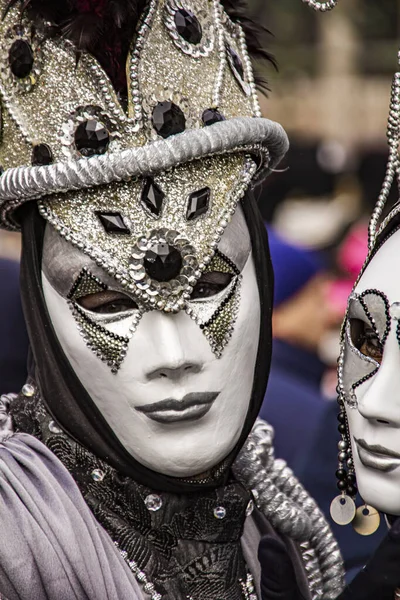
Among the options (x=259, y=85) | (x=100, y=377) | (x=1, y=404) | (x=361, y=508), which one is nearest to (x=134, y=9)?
(x=259, y=85)

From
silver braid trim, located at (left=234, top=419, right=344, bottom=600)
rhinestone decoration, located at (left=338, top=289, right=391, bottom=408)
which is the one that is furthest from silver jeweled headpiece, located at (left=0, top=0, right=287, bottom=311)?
silver braid trim, located at (left=234, top=419, right=344, bottom=600)

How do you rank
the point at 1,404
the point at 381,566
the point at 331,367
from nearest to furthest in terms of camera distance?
the point at 381,566 < the point at 1,404 < the point at 331,367

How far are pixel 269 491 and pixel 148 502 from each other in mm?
337

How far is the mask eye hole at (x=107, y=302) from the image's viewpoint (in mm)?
1942

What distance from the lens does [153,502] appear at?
6.57 feet

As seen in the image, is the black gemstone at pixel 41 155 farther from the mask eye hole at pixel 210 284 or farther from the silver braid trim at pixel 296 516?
the silver braid trim at pixel 296 516

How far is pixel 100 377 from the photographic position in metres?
1.97

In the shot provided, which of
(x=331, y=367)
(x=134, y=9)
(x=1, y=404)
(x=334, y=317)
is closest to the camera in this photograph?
(x=134, y=9)

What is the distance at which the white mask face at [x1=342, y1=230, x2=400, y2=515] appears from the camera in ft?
5.63

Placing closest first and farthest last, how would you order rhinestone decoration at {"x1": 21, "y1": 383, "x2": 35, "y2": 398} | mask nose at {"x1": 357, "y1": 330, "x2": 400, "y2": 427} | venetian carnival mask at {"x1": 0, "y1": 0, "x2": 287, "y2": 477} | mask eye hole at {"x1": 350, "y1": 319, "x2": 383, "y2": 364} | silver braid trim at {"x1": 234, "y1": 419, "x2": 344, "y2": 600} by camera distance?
mask nose at {"x1": 357, "y1": 330, "x2": 400, "y2": 427}, mask eye hole at {"x1": 350, "y1": 319, "x2": 383, "y2": 364}, venetian carnival mask at {"x1": 0, "y1": 0, "x2": 287, "y2": 477}, rhinestone decoration at {"x1": 21, "y1": 383, "x2": 35, "y2": 398}, silver braid trim at {"x1": 234, "y1": 419, "x2": 344, "y2": 600}

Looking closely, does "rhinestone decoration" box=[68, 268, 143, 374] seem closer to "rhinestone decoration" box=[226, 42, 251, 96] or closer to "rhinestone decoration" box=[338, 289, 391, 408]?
"rhinestone decoration" box=[338, 289, 391, 408]

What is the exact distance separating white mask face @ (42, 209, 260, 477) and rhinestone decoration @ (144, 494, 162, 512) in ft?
0.18

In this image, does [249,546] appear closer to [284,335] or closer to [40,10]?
[40,10]

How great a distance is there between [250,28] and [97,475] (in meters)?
0.88
